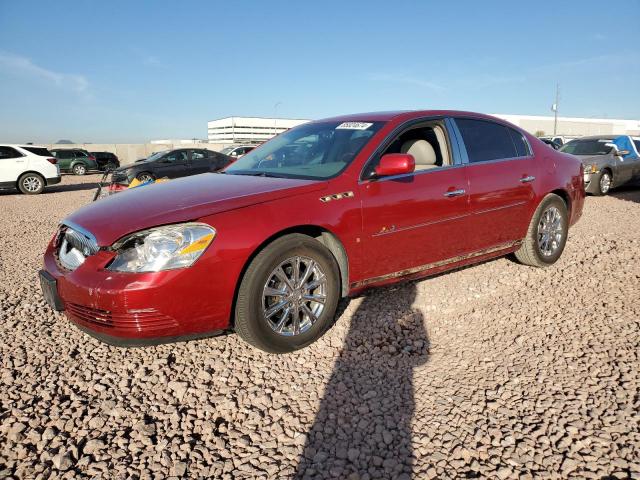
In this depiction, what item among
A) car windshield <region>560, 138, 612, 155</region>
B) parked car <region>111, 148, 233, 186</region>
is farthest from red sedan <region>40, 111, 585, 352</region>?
parked car <region>111, 148, 233, 186</region>

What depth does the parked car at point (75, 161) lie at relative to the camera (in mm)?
25673

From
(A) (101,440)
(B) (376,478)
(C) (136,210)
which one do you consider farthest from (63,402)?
(B) (376,478)

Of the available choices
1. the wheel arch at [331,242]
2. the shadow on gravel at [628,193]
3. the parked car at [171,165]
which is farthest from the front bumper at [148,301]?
the parked car at [171,165]

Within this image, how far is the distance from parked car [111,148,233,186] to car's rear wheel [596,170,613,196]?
10033 mm

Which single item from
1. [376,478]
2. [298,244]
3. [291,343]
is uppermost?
[298,244]

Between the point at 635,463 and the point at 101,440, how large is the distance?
2395mm

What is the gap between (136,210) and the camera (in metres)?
2.75

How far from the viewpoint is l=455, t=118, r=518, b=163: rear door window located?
156 inches

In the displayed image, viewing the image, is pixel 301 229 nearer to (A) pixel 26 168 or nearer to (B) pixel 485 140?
(B) pixel 485 140

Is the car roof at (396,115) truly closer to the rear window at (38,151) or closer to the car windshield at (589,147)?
the car windshield at (589,147)

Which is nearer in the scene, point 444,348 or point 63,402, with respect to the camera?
point 63,402

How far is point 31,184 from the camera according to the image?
14461 millimetres

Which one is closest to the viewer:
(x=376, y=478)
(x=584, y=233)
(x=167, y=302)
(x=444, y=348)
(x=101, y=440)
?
(x=376, y=478)

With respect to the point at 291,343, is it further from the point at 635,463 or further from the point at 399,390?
the point at 635,463
